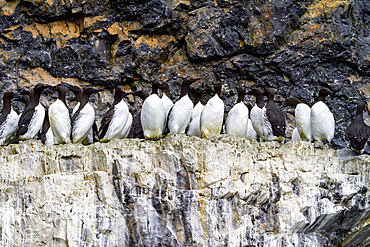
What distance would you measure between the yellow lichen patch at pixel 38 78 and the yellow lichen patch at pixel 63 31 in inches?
38.9

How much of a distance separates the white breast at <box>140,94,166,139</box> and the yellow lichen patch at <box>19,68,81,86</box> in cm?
579

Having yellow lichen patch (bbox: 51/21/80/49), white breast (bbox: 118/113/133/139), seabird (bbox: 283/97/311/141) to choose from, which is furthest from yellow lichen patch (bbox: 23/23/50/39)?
seabird (bbox: 283/97/311/141)

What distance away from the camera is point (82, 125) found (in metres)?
14.9

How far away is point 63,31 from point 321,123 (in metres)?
9.02

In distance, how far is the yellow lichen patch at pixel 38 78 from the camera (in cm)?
1969

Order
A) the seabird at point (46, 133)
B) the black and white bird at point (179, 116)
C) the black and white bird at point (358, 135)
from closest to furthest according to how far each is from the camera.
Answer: the black and white bird at point (358, 135)
the black and white bird at point (179, 116)
the seabird at point (46, 133)

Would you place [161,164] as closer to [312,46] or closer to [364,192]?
[364,192]

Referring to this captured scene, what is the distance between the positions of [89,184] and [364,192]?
560cm

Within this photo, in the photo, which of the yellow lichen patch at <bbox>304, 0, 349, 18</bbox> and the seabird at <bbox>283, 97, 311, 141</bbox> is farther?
the yellow lichen patch at <bbox>304, 0, 349, 18</bbox>

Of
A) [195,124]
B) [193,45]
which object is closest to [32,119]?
[195,124]

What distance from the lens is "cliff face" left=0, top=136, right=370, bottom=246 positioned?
13.2 metres

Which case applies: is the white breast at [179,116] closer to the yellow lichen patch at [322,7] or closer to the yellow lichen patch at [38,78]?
the yellow lichen patch at [38,78]

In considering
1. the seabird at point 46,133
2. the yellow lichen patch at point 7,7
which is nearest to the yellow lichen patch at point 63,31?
the yellow lichen patch at point 7,7

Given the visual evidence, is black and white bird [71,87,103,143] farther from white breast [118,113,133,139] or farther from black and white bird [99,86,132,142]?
white breast [118,113,133,139]
